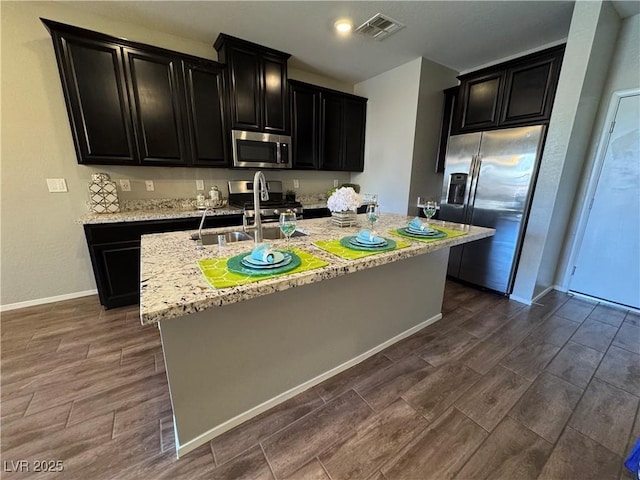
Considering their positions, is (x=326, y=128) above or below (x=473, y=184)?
above

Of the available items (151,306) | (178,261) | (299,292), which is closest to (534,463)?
(299,292)

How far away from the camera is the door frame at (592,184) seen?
2.41m

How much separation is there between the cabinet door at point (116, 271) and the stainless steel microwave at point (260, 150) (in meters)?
1.42

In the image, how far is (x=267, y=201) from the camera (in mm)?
3086

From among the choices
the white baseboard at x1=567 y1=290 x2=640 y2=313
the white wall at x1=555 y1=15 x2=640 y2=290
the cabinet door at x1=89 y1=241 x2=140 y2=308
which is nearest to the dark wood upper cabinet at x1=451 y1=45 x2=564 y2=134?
the white wall at x1=555 y1=15 x2=640 y2=290

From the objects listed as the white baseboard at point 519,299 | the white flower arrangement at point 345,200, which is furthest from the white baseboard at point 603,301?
the white flower arrangement at point 345,200

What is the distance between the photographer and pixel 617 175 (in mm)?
2465

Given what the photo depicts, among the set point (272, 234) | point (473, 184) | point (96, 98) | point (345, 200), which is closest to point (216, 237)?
point (272, 234)

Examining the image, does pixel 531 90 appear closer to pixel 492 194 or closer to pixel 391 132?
pixel 492 194

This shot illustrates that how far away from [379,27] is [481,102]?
1359mm

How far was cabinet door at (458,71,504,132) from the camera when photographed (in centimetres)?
264

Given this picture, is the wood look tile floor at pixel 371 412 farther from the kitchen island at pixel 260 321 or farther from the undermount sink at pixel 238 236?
the undermount sink at pixel 238 236

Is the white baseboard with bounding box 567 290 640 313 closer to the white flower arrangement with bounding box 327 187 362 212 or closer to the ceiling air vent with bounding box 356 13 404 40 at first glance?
the white flower arrangement with bounding box 327 187 362 212

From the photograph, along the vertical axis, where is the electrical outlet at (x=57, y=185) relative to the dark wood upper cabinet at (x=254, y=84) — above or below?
below
